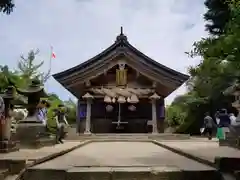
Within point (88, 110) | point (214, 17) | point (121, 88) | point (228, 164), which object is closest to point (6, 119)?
point (228, 164)

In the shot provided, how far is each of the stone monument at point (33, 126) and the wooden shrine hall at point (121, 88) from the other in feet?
29.7

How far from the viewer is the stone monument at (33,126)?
9.73 m

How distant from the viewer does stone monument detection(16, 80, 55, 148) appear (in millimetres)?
9734

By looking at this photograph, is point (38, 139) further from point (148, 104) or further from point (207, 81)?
point (207, 81)

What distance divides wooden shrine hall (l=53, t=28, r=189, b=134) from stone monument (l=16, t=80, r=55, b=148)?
29.7ft

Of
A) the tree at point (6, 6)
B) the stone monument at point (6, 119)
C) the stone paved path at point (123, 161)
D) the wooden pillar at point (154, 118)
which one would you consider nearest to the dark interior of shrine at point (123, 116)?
the wooden pillar at point (154, 118)

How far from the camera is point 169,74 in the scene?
2044 centimetres

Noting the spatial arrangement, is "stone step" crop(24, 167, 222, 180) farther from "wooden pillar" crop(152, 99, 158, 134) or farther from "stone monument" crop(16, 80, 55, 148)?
"wooden pillar" crop(152, 99, 158, 134)

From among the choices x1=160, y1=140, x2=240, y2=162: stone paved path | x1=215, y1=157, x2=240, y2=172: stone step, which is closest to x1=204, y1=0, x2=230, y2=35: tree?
x1=160, y1=140, x2=240, y2=162: stone paved path

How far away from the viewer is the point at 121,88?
2050cm

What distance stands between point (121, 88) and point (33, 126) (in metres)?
10.9

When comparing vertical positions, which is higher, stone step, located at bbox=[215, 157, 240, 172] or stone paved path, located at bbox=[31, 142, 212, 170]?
stone step, located at bbox=[215, 157, 240, 172]

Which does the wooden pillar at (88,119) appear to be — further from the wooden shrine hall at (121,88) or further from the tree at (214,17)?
the tree at (214,17)

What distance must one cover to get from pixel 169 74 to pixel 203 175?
A: 16502mm
